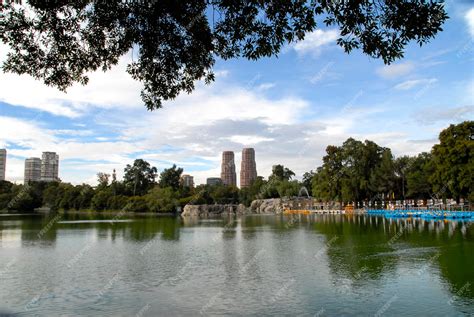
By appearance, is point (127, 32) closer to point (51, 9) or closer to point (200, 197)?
point (51, 9)

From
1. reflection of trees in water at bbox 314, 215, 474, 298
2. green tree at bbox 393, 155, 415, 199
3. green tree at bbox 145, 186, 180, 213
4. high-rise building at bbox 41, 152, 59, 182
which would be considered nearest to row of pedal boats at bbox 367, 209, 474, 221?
green tree at bbox 393, 155, 415, 199

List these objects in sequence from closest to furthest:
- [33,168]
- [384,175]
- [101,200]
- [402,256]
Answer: [402,256]
[384,175]
[101,200]
[33,168]

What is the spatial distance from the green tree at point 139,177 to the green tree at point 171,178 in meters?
5.42

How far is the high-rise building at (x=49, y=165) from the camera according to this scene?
190m

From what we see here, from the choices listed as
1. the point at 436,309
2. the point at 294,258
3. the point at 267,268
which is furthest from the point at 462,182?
the point at 436,309

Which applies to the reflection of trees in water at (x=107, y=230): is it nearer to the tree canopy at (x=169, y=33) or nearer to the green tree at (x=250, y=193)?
A: the tree canopy at (x=169, y=33)

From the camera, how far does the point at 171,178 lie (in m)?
129

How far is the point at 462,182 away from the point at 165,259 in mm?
40094

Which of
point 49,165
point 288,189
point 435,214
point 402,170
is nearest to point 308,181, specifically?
point 288,189

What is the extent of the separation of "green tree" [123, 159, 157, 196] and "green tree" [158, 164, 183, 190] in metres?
5.42

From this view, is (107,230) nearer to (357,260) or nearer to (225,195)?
(357,260)

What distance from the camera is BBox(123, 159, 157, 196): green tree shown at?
5089 inches

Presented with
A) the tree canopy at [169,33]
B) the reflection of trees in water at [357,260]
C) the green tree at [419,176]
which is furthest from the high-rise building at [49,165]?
the tree canopy at [169,33]

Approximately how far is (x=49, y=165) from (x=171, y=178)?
88.5 m
